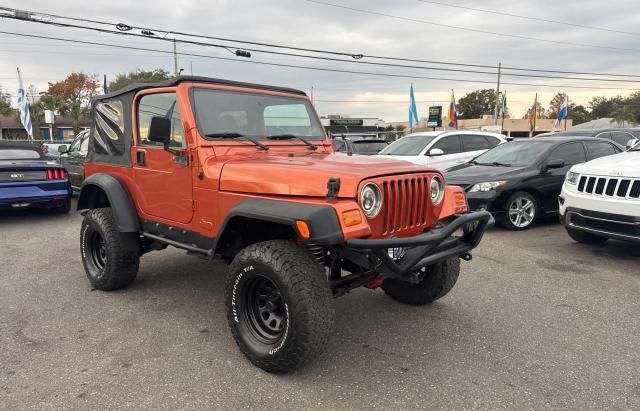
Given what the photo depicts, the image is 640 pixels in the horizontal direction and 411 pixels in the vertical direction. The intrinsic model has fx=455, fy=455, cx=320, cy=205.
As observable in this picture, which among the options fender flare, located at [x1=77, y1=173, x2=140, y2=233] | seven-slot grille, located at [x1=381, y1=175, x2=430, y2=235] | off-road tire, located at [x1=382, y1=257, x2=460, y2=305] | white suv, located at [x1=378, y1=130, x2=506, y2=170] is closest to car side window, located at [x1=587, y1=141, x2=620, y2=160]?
white suv, located at [x1=378, y1=130, x2=506, y2=170]

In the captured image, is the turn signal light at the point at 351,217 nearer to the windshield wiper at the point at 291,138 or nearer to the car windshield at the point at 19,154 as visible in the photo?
the windshield wiper at the point at 291,138

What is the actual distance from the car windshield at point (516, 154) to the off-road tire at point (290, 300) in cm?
603

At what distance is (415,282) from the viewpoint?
4.00m

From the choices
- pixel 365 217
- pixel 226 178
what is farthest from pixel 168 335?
pixel 365 217

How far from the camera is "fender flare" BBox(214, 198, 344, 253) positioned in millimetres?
2617

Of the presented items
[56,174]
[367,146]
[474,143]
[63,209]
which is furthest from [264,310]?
[367,146]

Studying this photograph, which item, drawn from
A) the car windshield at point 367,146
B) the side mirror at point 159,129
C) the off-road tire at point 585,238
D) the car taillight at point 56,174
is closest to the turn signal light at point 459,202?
the side mirror at point 159,129

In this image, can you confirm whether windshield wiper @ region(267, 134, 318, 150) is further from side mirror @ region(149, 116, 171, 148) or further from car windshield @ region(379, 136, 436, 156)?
car windshield @ region(379, 136, 436, 156)

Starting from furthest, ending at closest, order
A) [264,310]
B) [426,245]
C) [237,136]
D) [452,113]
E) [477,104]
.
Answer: [477,104] → [452,113] → [237,136] → [264,310] → [426,245]

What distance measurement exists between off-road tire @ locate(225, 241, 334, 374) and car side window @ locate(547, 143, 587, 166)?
6.37 meters

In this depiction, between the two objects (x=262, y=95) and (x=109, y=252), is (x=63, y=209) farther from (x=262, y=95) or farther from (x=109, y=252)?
(x=262, y=95)

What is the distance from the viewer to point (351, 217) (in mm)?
2680

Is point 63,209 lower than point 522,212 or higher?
lower

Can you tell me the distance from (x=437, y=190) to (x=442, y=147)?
7571 millimetres
